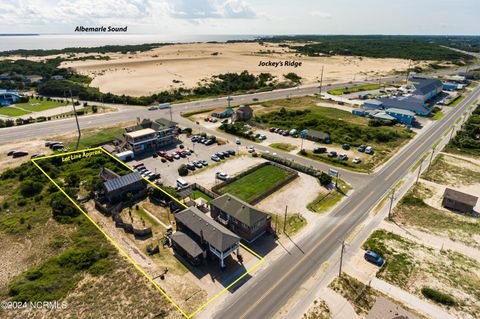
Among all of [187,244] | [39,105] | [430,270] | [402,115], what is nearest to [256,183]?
[187,244]

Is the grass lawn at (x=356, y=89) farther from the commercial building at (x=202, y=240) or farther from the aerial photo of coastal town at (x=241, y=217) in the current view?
the commercial building at (x=202, y=240)

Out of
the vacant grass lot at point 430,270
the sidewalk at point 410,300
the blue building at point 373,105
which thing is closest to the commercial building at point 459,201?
the vacant grass lot at point 430,270

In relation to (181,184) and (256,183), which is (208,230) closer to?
(181,184)

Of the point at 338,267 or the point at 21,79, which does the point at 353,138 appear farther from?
the point at 21,79

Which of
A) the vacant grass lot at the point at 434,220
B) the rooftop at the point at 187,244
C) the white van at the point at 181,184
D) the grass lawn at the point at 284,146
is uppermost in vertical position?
the rooftop at the point at 187,244

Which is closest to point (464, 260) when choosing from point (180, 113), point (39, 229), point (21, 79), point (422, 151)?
point (422, 151)
